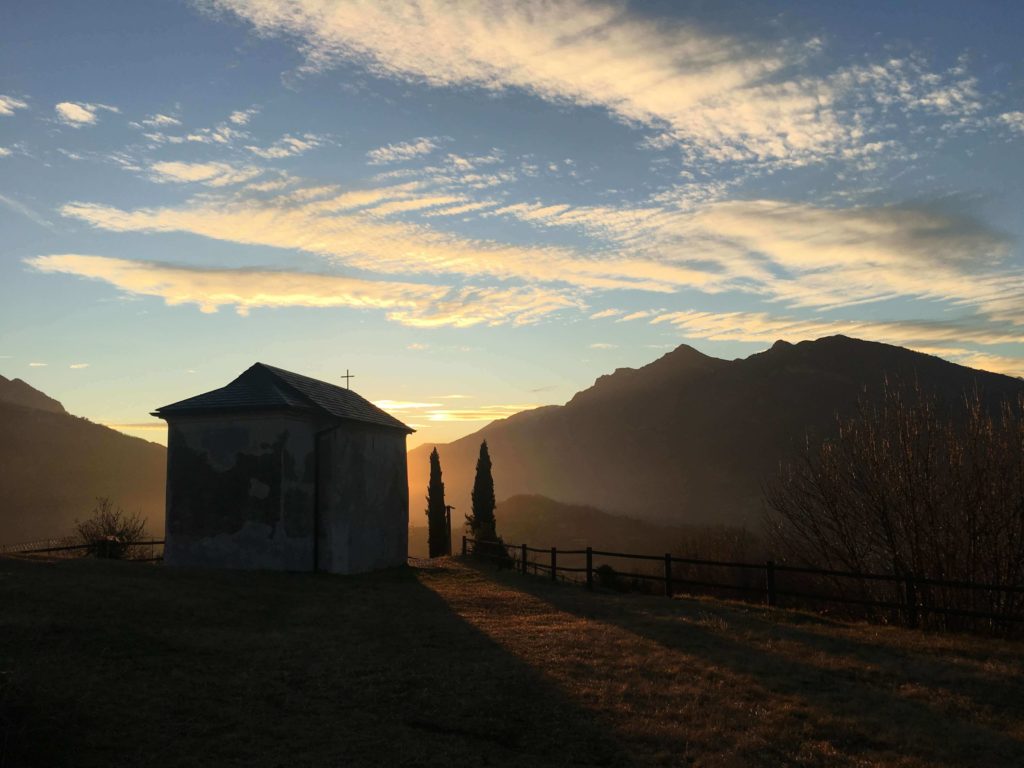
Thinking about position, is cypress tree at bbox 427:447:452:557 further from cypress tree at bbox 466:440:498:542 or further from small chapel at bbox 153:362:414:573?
small chapel at bbox 153:362:414:573

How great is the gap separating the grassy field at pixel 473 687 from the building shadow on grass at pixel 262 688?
0.04 meters

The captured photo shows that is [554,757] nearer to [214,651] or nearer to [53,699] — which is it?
[53,699]

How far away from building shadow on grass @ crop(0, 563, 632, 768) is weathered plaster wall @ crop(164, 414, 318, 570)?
21.9 ft

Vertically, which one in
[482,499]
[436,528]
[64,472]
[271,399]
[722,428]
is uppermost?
[722,428]

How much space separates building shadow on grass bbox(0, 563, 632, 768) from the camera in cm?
764

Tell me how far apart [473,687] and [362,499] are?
1648cm

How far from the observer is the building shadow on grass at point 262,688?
7.64m

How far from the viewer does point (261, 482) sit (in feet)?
75.8

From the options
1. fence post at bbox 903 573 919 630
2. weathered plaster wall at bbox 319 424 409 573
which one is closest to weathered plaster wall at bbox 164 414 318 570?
weathered plaster wall at bbox 319 424 409 573

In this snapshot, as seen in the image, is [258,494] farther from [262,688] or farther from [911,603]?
[911,603]

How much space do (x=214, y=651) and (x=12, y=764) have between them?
5422 millimetres

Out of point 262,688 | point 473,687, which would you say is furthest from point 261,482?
point 473,687

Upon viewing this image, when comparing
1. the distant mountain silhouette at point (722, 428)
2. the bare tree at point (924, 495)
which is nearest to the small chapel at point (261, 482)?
the bare tree at point (924, 495)

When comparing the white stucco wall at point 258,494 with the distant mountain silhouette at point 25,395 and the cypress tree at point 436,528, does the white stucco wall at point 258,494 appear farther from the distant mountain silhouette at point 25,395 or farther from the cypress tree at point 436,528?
the distant mountain silhouette at point 25,395
